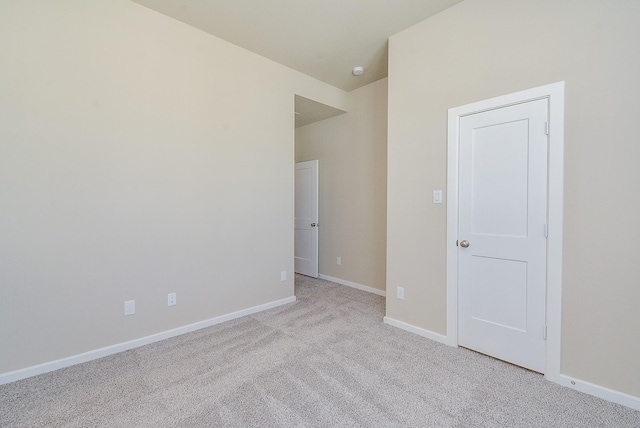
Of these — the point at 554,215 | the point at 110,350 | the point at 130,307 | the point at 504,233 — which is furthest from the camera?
the point at 130,307

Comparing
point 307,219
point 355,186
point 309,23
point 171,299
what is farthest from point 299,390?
point 307,219

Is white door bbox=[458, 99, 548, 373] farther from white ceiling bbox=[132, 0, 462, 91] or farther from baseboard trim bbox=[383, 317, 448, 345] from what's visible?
white ceiling bbox=[132, 0, 462, 91]

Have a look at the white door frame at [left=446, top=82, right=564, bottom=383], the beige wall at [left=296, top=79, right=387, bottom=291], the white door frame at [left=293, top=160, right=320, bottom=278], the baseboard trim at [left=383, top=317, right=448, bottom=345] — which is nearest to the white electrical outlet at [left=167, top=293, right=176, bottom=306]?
the baseboard trim at [left=383, top=317, right=448, bottom=345]

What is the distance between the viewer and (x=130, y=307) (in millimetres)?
2441

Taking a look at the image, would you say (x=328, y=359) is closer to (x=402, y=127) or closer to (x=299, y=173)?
(x=402, y=127)

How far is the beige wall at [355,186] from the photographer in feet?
13.0

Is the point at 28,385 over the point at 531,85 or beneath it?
beneath

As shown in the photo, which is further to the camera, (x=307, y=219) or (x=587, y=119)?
(x=307, y=219)

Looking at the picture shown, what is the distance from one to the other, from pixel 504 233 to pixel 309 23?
99.1 inches

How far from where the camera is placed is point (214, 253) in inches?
116

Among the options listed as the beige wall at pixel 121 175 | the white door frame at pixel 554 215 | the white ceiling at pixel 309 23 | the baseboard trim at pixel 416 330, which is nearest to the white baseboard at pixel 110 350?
the beige wall at pixel 121 175

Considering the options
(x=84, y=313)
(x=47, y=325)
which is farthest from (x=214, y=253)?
(x=47, y=325)

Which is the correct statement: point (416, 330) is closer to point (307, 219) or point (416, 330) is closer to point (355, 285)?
point (355, 285)

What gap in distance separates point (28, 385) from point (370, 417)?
228cm
